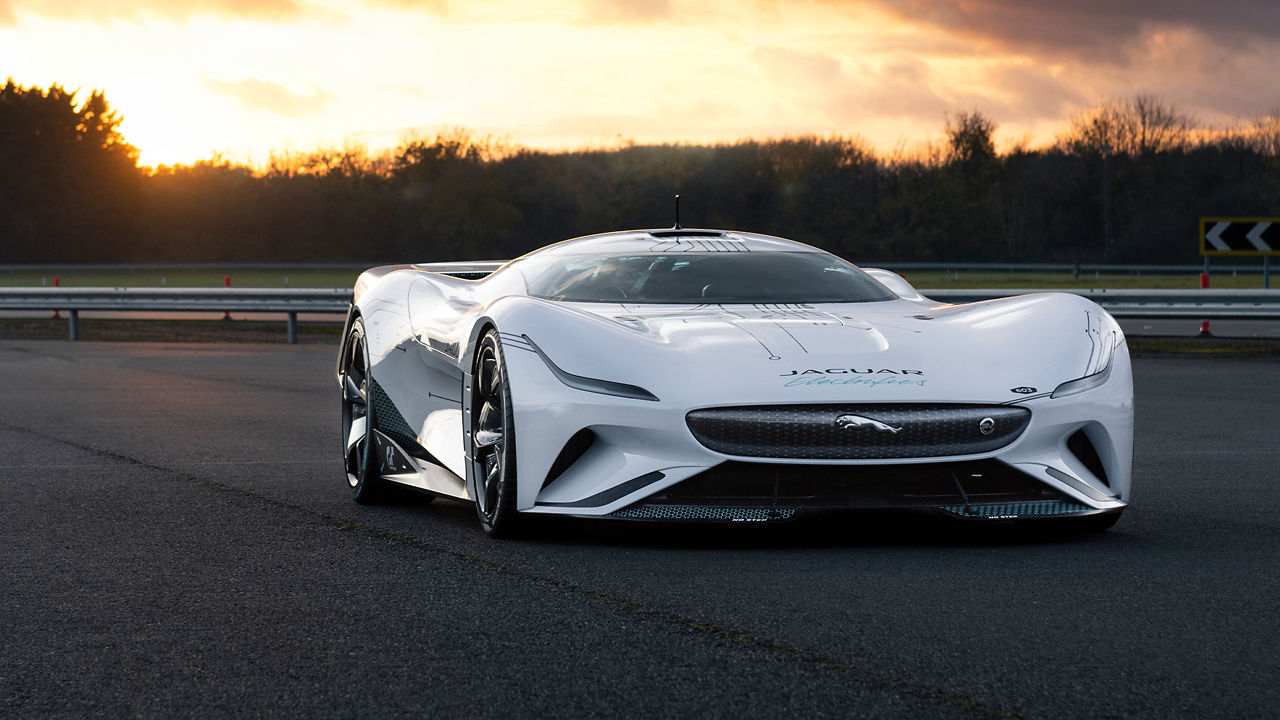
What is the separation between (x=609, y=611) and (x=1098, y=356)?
2.20m

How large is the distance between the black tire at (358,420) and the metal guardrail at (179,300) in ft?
45.5

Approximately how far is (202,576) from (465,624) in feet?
3.84

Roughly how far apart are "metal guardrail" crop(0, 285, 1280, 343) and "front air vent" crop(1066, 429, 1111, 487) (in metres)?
10.4

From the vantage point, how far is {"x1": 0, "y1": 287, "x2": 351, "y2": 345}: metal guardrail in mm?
21547

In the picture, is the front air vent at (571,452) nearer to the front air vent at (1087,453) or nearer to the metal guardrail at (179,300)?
the front air vent at (1087,453)

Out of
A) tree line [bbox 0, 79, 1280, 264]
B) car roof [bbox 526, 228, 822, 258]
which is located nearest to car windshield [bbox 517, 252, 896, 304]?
car roof [bbox 526, 228, 822, 258]

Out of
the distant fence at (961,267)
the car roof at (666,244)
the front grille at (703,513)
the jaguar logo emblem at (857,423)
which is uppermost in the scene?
the car roof at (666,244)

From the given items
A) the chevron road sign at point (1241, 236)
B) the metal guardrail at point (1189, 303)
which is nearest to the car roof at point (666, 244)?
the metal guardrail at point (1189, 303)

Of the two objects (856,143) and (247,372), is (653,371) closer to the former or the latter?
(247,372)

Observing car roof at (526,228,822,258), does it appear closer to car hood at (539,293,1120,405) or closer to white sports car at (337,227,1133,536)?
white sports car at (337,227,1133,536)

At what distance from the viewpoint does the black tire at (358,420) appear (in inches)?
255

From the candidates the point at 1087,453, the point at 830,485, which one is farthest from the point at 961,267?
the point at 830,485

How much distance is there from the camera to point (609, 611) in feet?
13.4

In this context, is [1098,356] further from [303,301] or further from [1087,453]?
[303,301]
